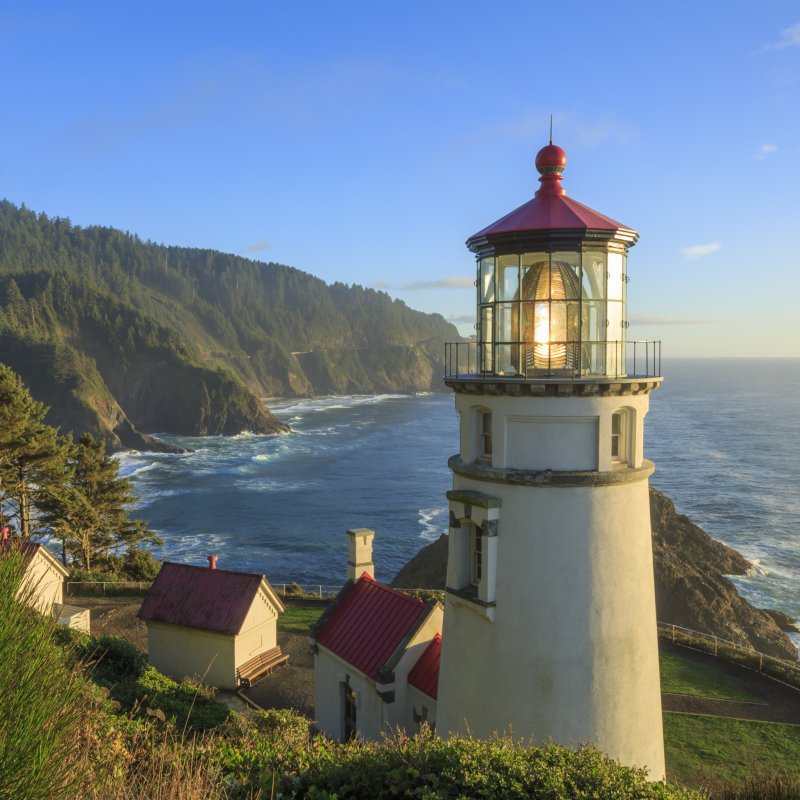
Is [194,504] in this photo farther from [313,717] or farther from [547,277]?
[547,277]

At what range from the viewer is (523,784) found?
6.07 metres

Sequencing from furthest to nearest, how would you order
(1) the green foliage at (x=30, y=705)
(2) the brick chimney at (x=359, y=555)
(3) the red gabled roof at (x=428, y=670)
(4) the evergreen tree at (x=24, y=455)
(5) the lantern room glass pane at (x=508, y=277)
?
(4) the evergreen tree at (x=24, y=455)
(2) the brick chimney at (x=359, y=555)
(3) the red gabled roof at (x=428, y=670)
(5) the lantern room glass pane at (x=508, y=277)
(1) the green foliage at (x=30, y=705)

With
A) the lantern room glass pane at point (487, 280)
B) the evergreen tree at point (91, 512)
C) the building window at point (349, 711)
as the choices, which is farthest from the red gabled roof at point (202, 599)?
the evergreen tree at point (91, 512)

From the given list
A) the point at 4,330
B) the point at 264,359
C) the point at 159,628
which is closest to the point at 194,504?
the point at 159,628

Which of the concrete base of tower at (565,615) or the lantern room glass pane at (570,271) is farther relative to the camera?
the lantern room glass pane at (570,271)

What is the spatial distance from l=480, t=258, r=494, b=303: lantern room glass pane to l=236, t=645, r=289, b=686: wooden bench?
13.5m

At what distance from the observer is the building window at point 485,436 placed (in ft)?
28.6

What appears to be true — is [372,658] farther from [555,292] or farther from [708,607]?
[708,607]

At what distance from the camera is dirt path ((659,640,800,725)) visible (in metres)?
16.0

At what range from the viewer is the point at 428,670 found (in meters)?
12.6

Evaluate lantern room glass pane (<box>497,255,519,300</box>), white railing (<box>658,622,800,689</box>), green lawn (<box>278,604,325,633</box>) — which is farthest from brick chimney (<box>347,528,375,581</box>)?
white railing (<box>658,622,800,689</box>)

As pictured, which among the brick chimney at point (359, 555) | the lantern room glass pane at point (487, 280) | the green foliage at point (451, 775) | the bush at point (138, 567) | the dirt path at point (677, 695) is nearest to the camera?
the green foliage at point (451, 775)

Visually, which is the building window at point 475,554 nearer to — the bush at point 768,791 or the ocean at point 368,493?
the bush at point 768,791

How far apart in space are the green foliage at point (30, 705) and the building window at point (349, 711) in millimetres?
10192
